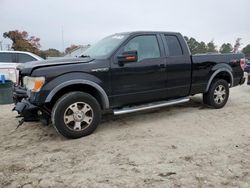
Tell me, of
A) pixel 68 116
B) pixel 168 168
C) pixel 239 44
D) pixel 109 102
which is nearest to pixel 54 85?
pixel 68 116

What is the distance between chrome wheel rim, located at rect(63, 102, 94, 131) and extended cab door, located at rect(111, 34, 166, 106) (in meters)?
0.57

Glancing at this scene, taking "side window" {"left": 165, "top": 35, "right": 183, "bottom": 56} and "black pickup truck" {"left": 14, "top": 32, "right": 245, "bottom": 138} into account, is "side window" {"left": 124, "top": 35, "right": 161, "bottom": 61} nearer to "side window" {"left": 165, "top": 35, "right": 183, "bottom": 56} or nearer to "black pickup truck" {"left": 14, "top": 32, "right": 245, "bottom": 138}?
"black pickup truck" {"left": 14, "top": 32, "right": 245, "bottom": 138}

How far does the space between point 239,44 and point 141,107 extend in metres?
43.7

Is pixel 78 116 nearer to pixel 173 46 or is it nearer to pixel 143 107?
pixel 143 107

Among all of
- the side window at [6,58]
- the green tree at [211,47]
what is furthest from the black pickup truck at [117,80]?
the green tree at [211,47]

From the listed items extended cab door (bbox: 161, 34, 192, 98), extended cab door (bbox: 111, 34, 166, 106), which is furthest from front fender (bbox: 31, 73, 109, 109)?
extended cab door (bbox: 161, 34, 192, 98)

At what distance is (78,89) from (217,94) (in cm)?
356

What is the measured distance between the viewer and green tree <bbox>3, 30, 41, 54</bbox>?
3391cm

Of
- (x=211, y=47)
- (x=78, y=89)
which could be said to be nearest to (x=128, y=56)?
(x=78, y=89)

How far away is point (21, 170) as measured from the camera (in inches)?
126

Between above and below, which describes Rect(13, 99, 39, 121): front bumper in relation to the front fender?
below

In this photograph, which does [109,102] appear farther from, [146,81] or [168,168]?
[168,168]

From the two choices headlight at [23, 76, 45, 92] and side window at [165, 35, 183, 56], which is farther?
side window at [165, 35, 183, 56]

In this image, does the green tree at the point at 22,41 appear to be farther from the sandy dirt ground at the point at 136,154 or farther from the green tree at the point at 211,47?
the sandy dirt ground at the point at 136,154
